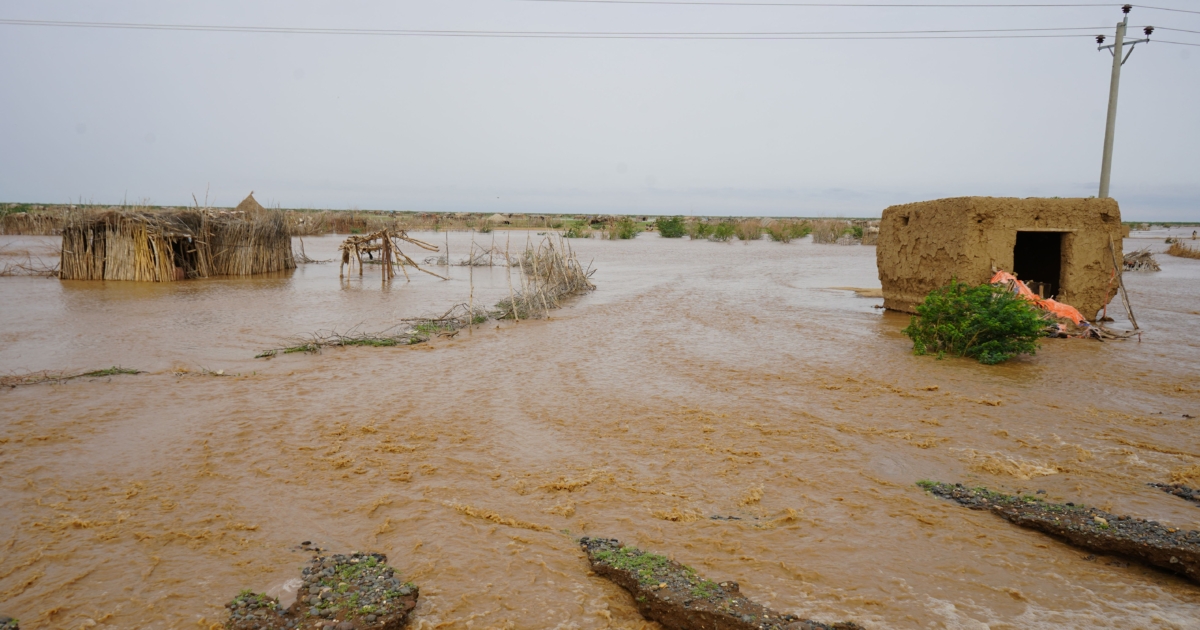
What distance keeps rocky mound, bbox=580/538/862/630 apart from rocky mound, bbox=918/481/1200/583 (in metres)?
1.66

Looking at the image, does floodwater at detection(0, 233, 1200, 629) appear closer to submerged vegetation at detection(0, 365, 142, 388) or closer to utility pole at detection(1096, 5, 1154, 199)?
submerged vegetation at detection(0, 365, 142, 388)

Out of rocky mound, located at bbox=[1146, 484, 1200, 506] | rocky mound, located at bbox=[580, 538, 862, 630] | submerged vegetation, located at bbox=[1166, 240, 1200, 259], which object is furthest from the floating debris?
rocky mound, located at bbox=[580, 538, 862, 630]

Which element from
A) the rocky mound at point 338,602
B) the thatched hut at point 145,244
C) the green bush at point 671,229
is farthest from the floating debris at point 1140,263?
the thatched hut at point 145,244

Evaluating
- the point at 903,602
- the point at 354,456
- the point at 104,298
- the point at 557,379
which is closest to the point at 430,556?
the point at 354,456

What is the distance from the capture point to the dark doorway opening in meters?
12.2

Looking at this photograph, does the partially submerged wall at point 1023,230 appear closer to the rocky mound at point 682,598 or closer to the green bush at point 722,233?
the rocky mound at point 682,598

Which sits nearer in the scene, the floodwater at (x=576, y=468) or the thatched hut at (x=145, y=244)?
the floodwater at (x=576, y=468)

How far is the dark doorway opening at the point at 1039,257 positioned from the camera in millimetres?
12211

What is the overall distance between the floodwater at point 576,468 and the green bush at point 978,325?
26 cm

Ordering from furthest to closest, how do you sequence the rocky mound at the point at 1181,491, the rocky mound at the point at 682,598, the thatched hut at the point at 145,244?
1. the thatched hut at the point at 145,244
2. the rocky mound at the point at 1181,491
3. the rocky mound at the point at 682,598

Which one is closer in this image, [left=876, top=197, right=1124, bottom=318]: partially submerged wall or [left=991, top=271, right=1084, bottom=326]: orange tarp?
[left=991, top=271, right=1084, bottom=326]: orange tarp

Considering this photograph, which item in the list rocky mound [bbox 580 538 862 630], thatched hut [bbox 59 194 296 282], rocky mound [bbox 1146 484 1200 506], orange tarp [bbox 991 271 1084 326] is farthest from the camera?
thatched hut [bbox 59 194 296 282]

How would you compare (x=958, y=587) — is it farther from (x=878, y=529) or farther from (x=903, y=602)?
(x=878, y=529)

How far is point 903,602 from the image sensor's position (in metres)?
3.20
